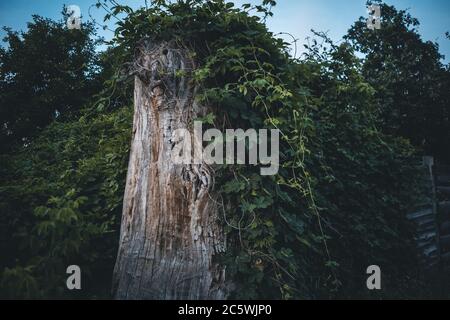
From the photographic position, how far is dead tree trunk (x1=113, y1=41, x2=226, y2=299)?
82.5 inches

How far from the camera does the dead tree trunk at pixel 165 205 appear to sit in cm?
210

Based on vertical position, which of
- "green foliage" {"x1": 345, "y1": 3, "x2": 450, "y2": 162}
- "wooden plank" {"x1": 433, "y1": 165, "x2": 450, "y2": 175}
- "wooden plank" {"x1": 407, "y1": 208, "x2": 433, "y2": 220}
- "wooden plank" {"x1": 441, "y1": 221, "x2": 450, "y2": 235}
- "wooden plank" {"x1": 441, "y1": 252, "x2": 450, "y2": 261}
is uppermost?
"green foliage" {"x1": 345, "y1": 3, "x2": 450, "y2": 162}

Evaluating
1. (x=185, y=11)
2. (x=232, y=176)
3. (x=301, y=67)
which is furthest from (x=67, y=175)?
(x=301, y=67)

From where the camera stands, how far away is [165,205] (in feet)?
7.09

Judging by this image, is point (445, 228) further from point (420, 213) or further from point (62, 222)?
point (62, 222)

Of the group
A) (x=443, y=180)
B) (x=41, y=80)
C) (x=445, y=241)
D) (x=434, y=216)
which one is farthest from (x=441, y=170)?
(x=41, y=80)

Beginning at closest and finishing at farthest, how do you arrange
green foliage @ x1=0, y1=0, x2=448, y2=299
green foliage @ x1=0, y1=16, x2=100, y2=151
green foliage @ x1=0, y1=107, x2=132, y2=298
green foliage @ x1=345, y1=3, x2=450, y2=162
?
green foliage @ x1=0, y1=107, x2=132, y2=298, green foliage @ x1=0, y1=0, x2=448, y2=299, green foliage @ x1=345, y1=3, x2=450, y2=162, green foliage @ x1=0, y1=16, x2=100, y2=151

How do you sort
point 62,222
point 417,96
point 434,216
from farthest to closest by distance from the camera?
point 417,96, point 434,216, point 62,222

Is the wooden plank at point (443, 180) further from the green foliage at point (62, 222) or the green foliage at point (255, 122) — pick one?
the green foliage at point (62, 222)

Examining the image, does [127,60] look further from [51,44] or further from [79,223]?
[51,44]

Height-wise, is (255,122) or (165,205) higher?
(255,122)

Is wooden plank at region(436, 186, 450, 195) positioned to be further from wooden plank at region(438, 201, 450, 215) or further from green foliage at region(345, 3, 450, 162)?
green foliage at region(345, 3, 450, 162)

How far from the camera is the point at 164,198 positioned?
7.11 ft

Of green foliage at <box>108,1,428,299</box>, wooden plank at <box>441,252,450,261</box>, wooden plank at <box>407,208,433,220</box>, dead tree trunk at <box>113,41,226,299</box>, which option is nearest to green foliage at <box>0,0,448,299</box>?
green foliage at <box>108,1,428,299</box>
